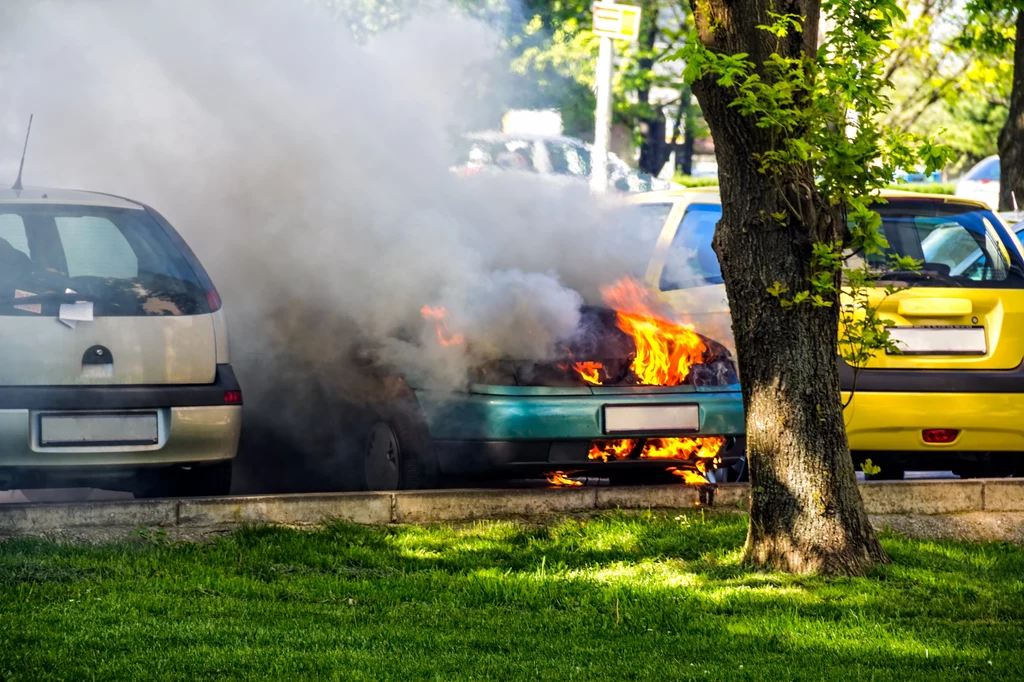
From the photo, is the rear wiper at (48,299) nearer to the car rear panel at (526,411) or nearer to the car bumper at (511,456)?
the car rear panel at (526,411)

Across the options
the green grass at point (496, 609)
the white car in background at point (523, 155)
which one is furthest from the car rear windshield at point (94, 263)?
the white car in background at point (523, 155)

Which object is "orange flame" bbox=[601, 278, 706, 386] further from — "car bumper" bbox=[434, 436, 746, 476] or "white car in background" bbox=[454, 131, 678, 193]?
"white car in background" bbox=[454, 131, 678, 193]

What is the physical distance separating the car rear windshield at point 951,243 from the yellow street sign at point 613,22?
12.9 feet

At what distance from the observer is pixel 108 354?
6004 millimetres

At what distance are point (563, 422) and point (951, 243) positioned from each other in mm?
2838

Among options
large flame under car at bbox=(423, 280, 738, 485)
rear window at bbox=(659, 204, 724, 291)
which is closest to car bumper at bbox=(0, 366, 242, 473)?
large flame under car at bbox=(423, 280, 738, 485)

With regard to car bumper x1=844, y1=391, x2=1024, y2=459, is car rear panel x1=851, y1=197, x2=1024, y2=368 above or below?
above

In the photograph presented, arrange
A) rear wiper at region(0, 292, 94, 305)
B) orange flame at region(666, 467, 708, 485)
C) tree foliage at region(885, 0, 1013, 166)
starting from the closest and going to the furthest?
1. rear wiper at region(0, 292, 94, 305)
2. orange flame at region(666, 467, 708, 485)
3. tree foliage at region(885, 0, 1013, 166)

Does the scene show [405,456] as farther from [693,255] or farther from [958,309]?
[958,309]

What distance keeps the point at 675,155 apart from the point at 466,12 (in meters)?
19.2

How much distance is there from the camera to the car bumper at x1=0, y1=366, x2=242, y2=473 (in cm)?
578

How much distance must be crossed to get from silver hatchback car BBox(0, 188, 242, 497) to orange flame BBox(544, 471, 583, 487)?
1.57 metres

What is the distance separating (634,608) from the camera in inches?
201

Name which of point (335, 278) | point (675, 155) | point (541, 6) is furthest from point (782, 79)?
point (675, 155)
